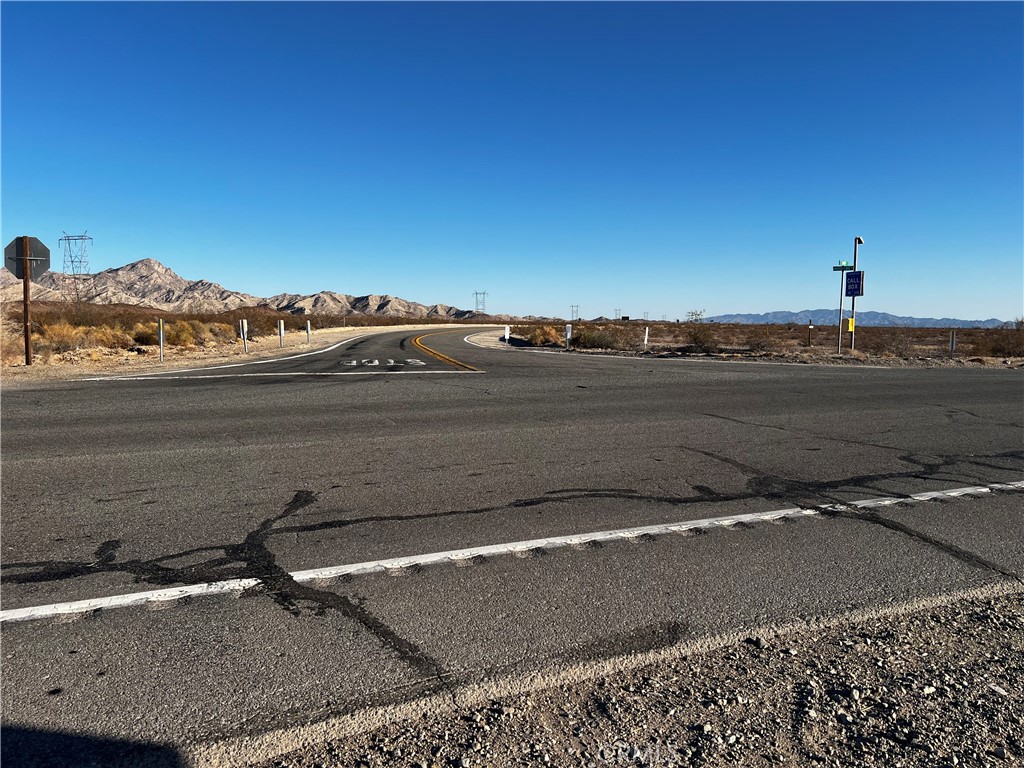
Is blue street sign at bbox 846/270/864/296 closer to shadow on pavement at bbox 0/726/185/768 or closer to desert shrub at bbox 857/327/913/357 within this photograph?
desert shrub at bbox 857/327/913/357

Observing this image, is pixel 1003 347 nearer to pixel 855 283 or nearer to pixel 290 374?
pixel 855 283

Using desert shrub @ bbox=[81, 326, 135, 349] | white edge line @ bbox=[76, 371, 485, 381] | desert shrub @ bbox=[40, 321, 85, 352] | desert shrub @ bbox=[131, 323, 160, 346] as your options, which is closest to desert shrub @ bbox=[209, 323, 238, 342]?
desert shrub @ bbox=[131, 323, 160, 346]

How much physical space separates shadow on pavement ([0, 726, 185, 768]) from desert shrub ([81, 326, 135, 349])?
2895cm

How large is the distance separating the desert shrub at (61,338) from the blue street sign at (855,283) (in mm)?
30457

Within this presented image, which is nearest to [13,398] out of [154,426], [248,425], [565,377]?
[154,426]

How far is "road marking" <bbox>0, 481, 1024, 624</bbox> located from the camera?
3477mm

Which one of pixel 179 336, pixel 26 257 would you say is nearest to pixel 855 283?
pixel 26 257

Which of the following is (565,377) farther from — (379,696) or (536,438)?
(379,696)

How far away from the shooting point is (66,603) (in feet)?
11.6

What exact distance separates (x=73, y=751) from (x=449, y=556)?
2251 millimetres

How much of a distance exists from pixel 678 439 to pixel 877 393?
25.3 feet

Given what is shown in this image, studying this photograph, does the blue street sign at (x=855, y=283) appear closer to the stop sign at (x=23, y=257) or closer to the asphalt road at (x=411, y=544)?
the asphalt road at (x=411, y=544)

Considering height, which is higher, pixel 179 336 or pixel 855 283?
pixel 855 283

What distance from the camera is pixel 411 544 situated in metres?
4.48
